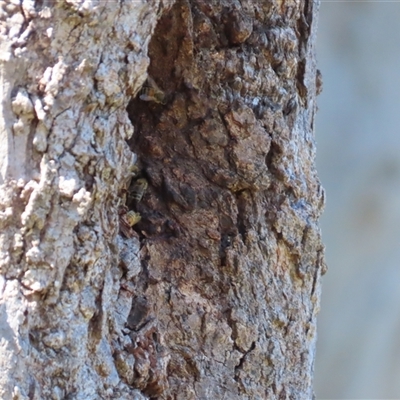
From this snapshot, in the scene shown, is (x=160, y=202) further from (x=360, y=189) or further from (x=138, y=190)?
(x=360, y=189)

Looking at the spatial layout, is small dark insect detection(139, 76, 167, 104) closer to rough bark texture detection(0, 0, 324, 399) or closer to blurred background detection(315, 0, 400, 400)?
rough bark texture detection(0, 0, 324, 399)

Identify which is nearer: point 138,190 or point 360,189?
point 138,190

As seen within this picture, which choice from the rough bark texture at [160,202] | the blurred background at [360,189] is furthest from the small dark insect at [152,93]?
the blurred background at [360,189]

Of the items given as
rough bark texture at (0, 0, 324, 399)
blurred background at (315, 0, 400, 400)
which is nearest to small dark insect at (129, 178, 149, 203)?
rough bark texture at (0, 0, 324, 399)

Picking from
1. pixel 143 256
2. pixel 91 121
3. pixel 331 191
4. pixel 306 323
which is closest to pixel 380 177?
pixel 331 191

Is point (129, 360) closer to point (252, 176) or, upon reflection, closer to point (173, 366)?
point (173, 366)

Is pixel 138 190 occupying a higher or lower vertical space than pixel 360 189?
lower

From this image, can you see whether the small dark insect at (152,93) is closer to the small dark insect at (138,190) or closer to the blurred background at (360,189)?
the small dark insect at (138,190)

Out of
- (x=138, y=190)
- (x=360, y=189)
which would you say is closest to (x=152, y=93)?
(x=138, y=190)
